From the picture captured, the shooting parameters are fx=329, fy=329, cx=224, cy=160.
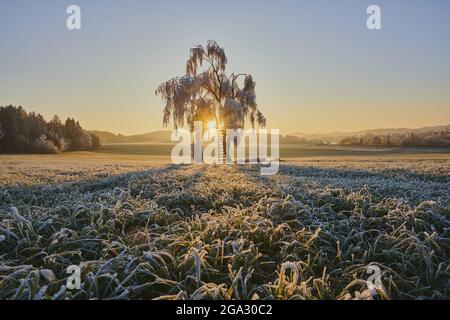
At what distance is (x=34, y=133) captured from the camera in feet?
76.7

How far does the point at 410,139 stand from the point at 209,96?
48.9 ft

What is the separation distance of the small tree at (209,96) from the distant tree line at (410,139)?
11410mm

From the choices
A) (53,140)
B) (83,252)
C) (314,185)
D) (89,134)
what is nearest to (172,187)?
(314,185)

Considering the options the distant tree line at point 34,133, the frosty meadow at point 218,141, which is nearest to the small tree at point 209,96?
the frosty meadow at point 218,141

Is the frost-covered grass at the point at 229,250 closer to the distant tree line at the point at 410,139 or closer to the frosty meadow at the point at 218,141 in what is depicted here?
the frosty meadow at the point at 218,141

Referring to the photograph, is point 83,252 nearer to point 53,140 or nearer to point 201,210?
point 201,210

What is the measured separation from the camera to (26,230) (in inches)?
137

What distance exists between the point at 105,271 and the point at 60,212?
2228mm

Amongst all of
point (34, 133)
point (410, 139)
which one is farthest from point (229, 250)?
point (34, 133)

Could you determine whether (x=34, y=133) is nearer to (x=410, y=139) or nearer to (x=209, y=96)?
(x=209, y=96)

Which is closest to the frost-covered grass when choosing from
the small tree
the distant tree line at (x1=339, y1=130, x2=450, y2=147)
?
the small tree

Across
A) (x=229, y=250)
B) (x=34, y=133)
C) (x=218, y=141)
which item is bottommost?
(x=229, y=250)

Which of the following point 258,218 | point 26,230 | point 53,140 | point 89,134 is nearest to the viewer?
point 26,230

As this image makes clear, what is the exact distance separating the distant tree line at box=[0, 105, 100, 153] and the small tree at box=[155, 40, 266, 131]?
11.1 metres
